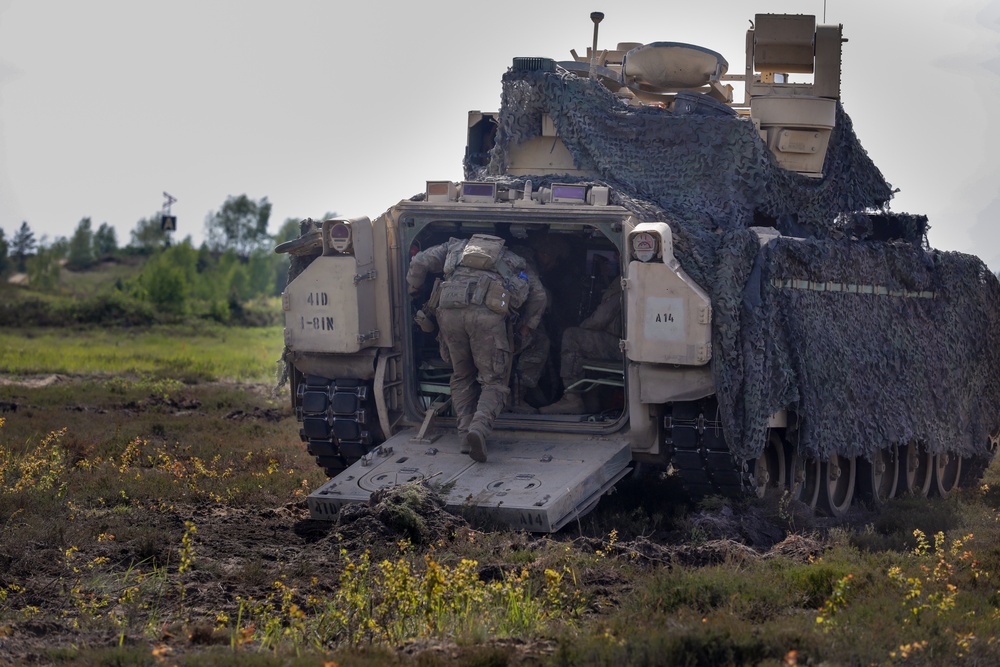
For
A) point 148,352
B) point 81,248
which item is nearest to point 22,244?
point 81,248

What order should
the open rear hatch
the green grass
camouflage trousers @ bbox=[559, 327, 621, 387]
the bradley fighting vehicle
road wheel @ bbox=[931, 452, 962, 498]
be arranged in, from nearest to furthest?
the open rear hatch < the bradley fighting vehicle < camouflage trousers @ bbox=[559, 327, 621, 387] < road wheel @ bbox=[931, 452, 962, 498] < the green grass

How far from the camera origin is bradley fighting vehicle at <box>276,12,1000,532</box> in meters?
10.6

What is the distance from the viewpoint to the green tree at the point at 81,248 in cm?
7386

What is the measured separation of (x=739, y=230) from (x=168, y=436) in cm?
745

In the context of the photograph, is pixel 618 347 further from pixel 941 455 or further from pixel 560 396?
pixel 941 455

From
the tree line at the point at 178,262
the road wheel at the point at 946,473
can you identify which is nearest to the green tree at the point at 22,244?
the tree line at the point at 178,262

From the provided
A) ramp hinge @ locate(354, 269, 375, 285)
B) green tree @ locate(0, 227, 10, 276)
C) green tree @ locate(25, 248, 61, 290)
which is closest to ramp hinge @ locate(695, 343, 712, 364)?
ramp hinge @ locate(354, 269, 375, 285)

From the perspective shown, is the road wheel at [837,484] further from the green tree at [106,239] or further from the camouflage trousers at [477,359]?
the green tree at [106,239]

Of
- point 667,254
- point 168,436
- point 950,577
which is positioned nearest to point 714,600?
point 950,577

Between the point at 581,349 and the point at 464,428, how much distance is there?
47.8 inches

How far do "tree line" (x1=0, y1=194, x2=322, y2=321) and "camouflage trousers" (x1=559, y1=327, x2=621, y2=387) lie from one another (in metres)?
22.1

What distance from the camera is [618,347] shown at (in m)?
11.5

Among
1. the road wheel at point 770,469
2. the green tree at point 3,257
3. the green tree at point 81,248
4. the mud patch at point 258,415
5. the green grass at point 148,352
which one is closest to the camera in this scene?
the road wheel at point 770,469

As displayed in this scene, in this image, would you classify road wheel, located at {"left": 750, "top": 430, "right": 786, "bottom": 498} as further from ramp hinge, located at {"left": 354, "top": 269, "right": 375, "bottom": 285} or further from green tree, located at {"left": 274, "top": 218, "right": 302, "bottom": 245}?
green tree, located at {"left": 274, "top": 218, "right": 302, "bottom": 245}
